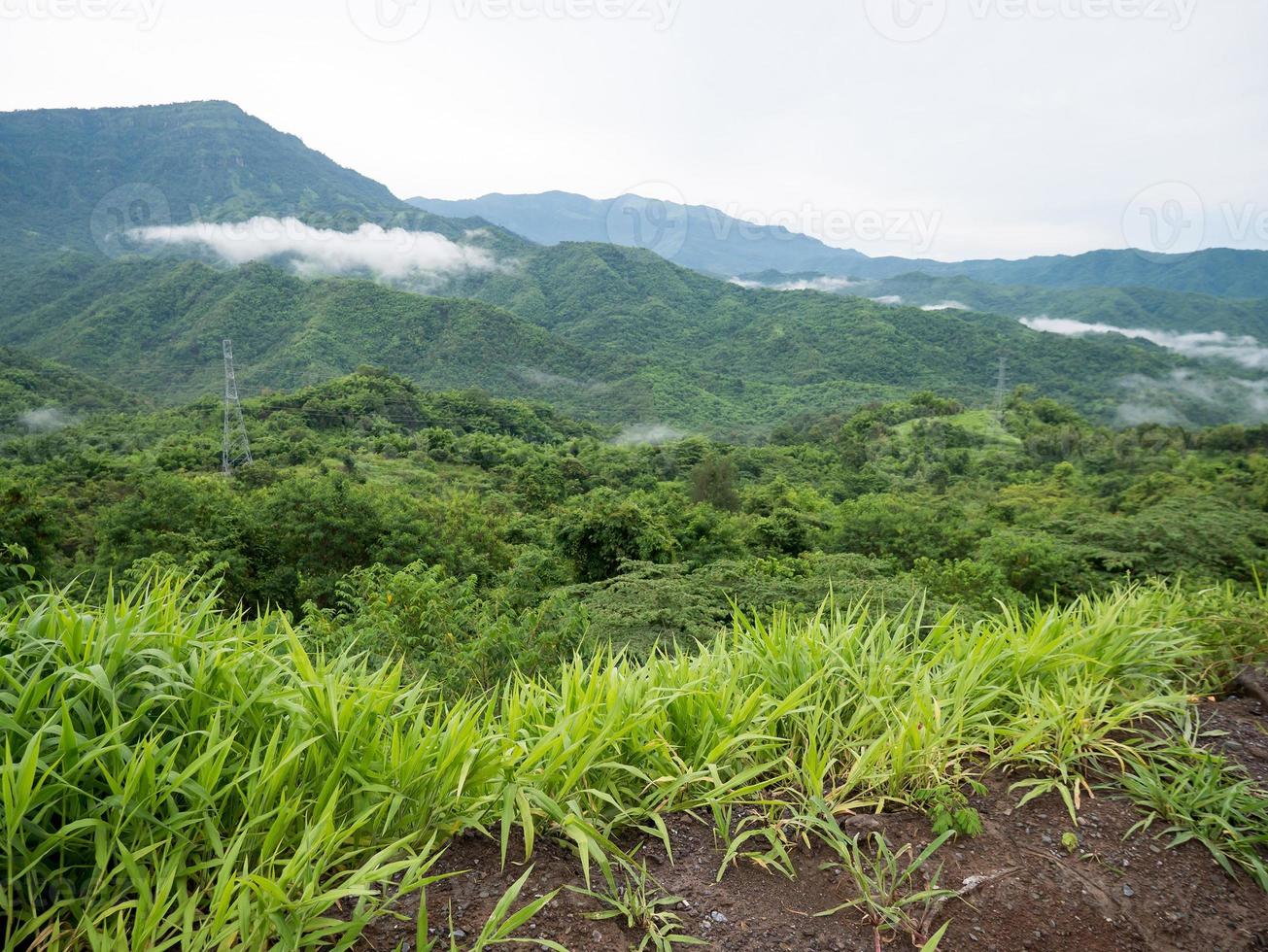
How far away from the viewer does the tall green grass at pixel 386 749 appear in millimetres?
1344

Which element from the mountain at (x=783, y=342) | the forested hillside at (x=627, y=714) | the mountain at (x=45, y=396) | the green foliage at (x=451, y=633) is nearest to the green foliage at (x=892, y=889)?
the forested hillside at (x=627, y=714)

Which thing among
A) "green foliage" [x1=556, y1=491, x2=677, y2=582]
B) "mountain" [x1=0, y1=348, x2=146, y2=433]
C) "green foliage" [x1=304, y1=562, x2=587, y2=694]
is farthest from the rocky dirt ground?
"mountain" [x1=0, y1=348, x2=146, y2=433]

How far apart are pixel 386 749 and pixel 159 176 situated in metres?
196

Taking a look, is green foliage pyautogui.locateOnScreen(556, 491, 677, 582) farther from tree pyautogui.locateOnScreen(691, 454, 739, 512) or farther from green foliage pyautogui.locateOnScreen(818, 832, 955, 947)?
green foliage pyautogui.locateOnScreen(818, 832, 955, 947)

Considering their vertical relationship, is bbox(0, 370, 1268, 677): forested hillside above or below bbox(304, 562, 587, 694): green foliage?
below

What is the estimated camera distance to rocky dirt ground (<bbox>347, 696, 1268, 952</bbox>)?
60.7 inches

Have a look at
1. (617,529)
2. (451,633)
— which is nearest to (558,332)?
(617,529)

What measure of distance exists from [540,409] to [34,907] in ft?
186

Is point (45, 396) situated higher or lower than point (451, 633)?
lower

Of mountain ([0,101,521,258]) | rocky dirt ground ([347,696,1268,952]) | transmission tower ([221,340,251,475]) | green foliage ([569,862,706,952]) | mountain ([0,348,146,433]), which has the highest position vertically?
mountain ([0,101,521,258])

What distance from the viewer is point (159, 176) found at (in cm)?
15738

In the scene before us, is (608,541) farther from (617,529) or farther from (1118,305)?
(1118,305)

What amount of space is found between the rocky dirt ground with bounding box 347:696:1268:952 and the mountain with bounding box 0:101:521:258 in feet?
554

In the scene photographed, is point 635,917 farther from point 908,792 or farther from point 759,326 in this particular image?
point 759,326
